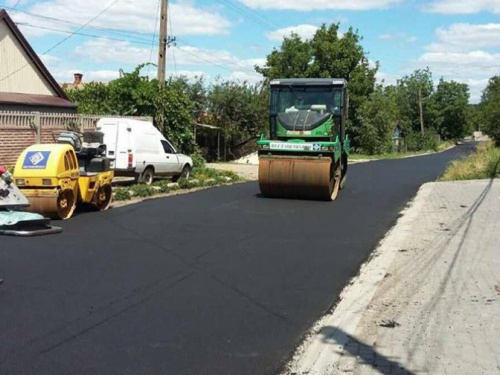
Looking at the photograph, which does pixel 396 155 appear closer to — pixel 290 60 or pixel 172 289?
pixel 290 60

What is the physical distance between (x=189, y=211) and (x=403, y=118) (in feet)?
309

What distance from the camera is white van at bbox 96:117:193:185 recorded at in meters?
19.4

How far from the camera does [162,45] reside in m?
24.8

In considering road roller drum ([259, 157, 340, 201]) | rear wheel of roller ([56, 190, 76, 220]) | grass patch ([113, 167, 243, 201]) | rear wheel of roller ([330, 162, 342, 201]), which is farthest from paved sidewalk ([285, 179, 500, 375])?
grass patch ([113, 167, 243, 201])

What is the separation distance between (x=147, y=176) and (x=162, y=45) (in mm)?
6904

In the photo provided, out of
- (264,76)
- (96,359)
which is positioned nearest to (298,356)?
(96,359)

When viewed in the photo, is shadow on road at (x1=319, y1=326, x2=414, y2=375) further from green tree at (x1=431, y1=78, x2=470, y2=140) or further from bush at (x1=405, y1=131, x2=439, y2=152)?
green tree at (x1=431, y1=78, x2=470, y2=140)

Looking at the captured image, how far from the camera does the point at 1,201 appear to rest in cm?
1060

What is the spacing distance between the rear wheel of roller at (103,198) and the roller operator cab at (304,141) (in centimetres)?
430

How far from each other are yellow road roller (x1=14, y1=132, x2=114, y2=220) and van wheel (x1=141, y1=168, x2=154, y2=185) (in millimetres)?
6127

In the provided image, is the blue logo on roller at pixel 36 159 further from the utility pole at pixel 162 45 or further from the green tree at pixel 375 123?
the green tree at pixel 375 123

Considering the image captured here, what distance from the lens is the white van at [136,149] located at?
1936cm

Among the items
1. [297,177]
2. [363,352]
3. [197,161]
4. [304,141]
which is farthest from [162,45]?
[363,352]

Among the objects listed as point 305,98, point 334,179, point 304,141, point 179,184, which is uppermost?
point 305,98
